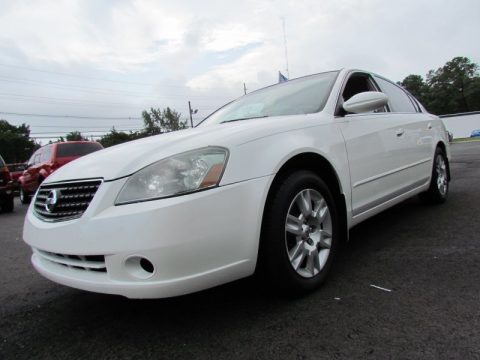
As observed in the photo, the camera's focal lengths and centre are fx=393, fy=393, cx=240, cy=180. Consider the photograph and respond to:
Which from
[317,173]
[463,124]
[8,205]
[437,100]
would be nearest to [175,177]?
[317,173]

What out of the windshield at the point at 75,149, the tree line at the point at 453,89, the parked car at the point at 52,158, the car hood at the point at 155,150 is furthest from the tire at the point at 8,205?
the tree line at the point at 453,89

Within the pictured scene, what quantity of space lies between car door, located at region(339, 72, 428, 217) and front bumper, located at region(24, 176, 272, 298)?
3.66 ft

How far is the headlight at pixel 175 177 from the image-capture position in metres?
1.91

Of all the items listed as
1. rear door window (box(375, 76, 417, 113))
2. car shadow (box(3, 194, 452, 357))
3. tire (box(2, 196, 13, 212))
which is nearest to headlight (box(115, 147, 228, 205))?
car shadow (box(3, 194, 452, 357))

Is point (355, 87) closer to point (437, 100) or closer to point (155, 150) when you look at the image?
point (155, 150)

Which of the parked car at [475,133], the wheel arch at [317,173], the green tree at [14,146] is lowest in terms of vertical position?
the parked car at [475,133]

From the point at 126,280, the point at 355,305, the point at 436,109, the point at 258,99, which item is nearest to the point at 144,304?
the point at 126,280

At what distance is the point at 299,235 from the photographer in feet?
7.55

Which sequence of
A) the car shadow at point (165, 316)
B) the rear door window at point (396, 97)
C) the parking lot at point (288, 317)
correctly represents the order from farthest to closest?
the rear door window at point (396, 97), the car shadow at point (165, 316), the parking lot at point (288, 317)

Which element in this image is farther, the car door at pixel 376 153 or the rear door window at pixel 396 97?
the rear door window at pixel 396 97

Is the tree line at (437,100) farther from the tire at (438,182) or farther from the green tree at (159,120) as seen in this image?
the tire at (438,182)

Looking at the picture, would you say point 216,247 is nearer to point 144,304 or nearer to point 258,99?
point 144,304

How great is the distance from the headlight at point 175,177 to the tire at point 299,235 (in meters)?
0.41

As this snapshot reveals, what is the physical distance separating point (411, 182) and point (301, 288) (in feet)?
6.75
